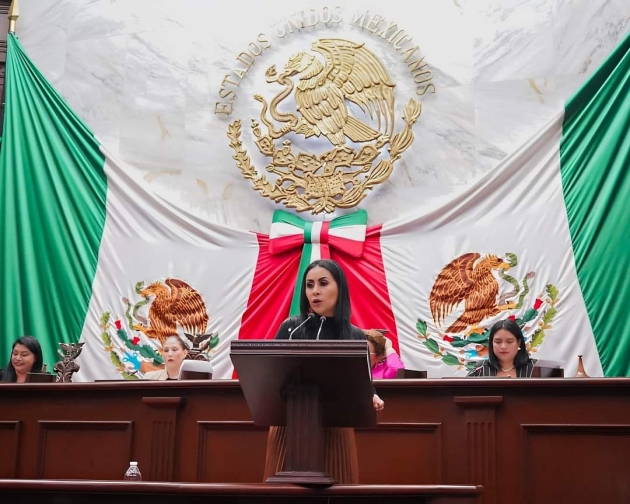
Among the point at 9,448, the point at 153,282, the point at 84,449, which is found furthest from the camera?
the point at 153,282

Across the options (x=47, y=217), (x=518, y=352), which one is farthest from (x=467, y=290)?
(x=47, y=217)

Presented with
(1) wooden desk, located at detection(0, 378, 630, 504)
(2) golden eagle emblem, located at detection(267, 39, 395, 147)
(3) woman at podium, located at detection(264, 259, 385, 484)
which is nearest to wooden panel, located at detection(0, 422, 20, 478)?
(1) wooden desk, located at detection(0, 378, 630, 504)

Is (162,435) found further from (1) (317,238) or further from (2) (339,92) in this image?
(2) (339,92)

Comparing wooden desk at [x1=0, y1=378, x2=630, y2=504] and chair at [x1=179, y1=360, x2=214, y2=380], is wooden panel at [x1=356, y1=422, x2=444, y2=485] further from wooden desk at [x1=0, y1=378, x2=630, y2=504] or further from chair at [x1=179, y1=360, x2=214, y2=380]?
chair at [x1=179, y1=360, x2=214, y2=380]

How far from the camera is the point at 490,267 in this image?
231 inches

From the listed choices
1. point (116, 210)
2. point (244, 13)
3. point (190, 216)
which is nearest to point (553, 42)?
point (244, 13)

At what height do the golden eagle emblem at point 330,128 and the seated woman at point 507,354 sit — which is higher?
the golden eagle emblem at point 330,128

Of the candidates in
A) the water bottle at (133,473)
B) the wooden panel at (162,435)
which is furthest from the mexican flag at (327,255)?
the water bottle at (133,473)

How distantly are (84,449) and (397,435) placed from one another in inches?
59.0

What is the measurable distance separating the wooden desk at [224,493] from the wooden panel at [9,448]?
230 cm

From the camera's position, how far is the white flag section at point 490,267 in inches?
222

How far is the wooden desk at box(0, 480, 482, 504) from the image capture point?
6.63ft

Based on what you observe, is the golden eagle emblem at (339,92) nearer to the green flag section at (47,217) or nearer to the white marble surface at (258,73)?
the white marble surface at (258,73)

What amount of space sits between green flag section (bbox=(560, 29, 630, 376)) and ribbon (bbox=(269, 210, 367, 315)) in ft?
4.75
